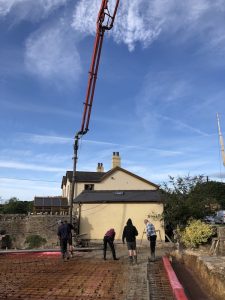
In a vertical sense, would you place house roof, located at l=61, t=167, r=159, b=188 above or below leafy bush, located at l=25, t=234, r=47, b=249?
above

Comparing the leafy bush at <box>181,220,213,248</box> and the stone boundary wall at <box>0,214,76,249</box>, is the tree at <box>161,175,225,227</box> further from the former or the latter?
the stone boundary wall at <box>0,214,76,249</box>

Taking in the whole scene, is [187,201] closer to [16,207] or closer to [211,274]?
[211,274]

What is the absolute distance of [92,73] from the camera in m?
30.5

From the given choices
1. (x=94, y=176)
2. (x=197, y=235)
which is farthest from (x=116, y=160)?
(x=197, y=235)

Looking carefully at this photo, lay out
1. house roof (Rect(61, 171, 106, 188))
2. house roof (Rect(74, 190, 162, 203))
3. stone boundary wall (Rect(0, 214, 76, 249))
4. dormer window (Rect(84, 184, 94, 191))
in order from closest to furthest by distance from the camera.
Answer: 1. house roof (Rect(74, 190, 162, 203))
2. stone boundary wall (Rect(0, 214, 76, 249))
3. dormer window (Rect(84, 184, 94, 191))
4. house roof (Rect(61, 171, 106, 188))

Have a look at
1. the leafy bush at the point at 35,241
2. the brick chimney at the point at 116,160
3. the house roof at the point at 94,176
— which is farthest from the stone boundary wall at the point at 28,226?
the brick chimney at the point at 116,160

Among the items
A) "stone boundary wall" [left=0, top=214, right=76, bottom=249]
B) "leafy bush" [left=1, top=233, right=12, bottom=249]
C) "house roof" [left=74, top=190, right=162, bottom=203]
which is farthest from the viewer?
"stone boundary wall" [left=0, top=214, right=76, bottom=249]

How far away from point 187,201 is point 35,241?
46.1 ft

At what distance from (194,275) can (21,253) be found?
948 cm

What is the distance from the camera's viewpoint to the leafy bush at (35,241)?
30797 millimetres

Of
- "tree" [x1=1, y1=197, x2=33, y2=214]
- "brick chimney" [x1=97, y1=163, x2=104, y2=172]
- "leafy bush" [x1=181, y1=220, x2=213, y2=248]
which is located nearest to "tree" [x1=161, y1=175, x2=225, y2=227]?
"leafy bush" [x1=181, y1=220, x2=213, y2=248]

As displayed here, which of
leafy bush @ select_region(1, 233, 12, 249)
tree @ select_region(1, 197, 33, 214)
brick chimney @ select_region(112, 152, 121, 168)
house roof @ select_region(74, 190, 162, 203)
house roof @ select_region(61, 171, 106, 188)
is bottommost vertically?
leafy bush @ select_region(1, 233, 12, 249)

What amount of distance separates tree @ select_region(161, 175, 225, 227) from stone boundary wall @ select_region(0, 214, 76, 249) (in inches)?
411

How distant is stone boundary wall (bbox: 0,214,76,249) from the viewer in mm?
31391
